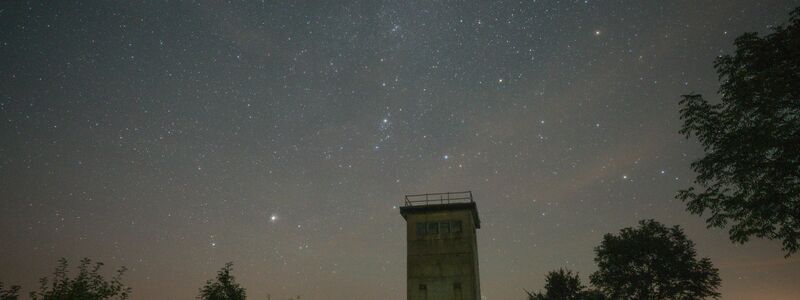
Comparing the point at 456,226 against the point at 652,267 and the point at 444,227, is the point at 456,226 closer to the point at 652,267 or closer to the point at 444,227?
the point at 444,227

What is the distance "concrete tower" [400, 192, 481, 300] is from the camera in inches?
1053

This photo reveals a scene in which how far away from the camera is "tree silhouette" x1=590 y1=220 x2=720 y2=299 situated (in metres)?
31.0

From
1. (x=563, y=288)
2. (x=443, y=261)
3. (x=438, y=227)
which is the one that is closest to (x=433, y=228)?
(x=438, y=227)

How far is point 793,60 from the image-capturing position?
12.7 metres

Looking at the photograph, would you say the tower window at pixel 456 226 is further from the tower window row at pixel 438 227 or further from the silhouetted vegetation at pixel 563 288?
the silhouetted vegetation at pixel 563 288

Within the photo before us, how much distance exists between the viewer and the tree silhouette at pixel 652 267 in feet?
102

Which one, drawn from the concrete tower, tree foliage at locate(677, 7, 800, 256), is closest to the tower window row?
the concrete tower

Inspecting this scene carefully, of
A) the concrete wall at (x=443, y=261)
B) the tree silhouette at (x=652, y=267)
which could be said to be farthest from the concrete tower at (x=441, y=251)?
the tree silhouette at (x=652, y=267)

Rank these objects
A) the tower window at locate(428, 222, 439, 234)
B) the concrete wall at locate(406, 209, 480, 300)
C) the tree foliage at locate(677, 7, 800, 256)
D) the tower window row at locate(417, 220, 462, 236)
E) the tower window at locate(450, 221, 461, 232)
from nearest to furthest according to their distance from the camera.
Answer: the tree foliage at locate(677, 7, 800, 256) < the concrete wall at locate(406, 209, 480, 300) < the tower window at locate(450, 221, 461, 232) < the tower window row at locate(417, 220, 462, 236) < the tower window at locate(428, 222, 439, 234)

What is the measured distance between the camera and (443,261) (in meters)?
27.5

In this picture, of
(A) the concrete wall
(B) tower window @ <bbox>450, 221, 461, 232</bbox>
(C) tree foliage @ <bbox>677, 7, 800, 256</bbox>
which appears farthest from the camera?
(B) tower window @ <bbox>450, 221, 461, 232</bbox>

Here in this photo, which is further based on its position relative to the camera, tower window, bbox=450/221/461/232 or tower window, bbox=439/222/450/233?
tower window, bbox=439/222/450/233

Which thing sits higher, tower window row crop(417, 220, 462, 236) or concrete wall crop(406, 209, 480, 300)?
tower window row crop(417, 220, 462, 236)

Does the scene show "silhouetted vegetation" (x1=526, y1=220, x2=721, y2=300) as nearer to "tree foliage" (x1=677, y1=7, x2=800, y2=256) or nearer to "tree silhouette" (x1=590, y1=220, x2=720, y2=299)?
"tree silhouette" (x1=590, y1=220, x2=720, y2=299)
